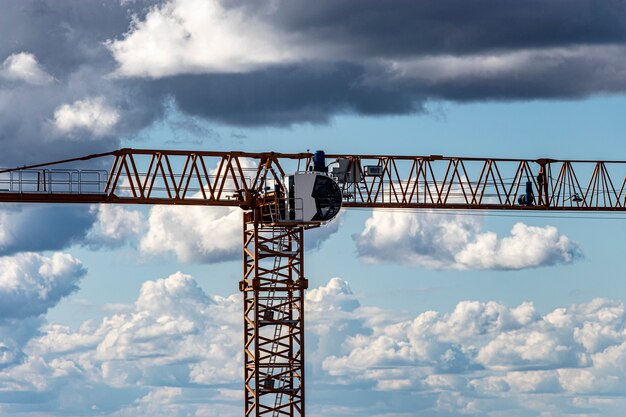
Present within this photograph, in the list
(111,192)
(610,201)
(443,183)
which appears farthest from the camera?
(610,201)

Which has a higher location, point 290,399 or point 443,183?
point 443,183

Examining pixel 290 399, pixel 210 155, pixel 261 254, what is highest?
pixel 210 155

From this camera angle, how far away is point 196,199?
120312mm

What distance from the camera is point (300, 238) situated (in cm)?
12200

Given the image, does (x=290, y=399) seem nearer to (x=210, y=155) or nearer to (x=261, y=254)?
(x=261, y=254)

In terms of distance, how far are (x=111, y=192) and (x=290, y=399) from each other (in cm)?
2286

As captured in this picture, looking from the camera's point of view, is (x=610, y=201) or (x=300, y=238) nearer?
(x=300, y=238)

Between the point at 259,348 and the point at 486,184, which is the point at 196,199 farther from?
the point at 486,184

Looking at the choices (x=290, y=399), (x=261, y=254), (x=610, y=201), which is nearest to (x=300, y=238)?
(x=261, y=254)

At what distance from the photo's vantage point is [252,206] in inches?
4796

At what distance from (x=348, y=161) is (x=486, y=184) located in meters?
14.8

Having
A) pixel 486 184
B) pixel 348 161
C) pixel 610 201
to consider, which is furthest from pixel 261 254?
pixel 610 201

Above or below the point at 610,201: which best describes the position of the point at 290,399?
below

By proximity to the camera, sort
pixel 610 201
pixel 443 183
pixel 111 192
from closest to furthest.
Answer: pixel 111 192 < pixel 443 183 < pixel 610 201
